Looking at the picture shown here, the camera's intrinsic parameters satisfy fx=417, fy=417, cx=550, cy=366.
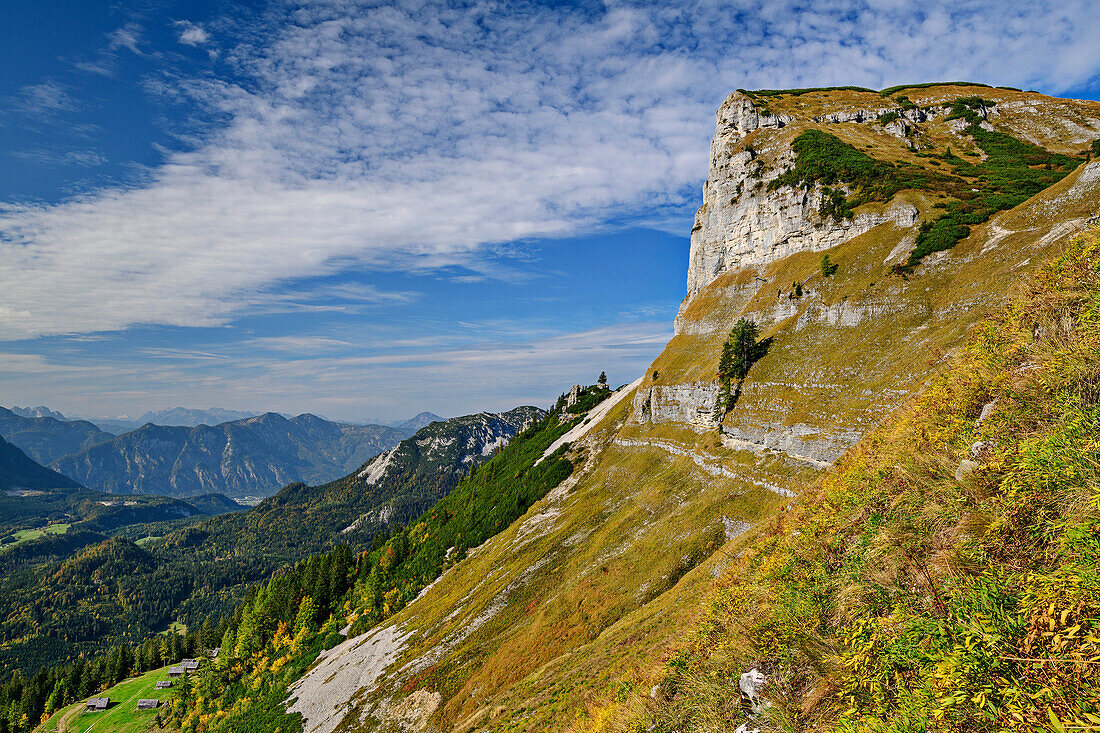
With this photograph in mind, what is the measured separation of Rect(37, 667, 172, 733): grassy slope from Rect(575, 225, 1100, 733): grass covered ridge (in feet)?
480

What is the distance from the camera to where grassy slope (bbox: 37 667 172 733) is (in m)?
96.9

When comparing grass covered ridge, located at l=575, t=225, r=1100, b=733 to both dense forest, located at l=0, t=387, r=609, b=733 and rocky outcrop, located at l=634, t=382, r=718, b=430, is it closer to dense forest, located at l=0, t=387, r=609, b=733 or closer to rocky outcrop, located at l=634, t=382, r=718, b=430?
rocky outcrop, located at l=634, t=382, r=718, b=430

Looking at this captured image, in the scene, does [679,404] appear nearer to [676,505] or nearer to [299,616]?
[676,505]

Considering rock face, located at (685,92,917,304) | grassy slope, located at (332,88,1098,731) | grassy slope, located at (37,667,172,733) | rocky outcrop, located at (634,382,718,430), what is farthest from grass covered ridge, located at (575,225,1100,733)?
grassy slope, located at (37,667,172,733)

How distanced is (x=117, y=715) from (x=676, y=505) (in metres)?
148

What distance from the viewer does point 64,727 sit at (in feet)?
331

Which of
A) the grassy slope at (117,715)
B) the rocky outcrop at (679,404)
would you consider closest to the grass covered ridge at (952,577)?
the rocky outcrop at (679,404)

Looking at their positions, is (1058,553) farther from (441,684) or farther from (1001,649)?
(441,684)

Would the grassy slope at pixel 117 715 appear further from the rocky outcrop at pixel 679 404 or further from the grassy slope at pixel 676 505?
the rocky outcrop at pixel 679 404

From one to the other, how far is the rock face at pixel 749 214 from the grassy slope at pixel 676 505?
4827 mm

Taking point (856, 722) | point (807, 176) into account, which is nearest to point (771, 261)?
point (807, 176)

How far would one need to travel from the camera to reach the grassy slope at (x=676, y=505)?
34531mm

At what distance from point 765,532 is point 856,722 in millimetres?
10968

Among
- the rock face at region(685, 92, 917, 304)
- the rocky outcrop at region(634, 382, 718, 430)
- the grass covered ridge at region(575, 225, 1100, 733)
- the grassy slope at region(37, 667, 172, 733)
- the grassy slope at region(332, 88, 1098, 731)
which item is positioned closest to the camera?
the grass covered ridge at region(575, 225, 1100, 733)
